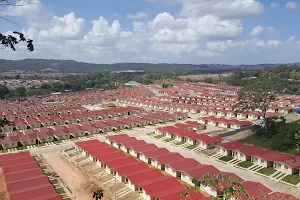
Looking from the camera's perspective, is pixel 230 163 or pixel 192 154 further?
pixel 192 154

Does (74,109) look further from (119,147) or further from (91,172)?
(91,172)

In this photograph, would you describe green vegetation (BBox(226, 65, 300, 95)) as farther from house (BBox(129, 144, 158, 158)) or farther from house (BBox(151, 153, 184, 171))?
house (BBox(151, 153, 184, 171))

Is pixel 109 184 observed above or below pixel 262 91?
below

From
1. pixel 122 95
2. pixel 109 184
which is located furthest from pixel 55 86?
pixel 109 184

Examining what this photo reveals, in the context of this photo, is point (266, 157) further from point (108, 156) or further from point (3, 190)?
point (3, 190)

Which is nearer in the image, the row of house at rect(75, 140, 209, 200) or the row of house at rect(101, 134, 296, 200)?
the row of house at rect(75, 140, 209, 200)

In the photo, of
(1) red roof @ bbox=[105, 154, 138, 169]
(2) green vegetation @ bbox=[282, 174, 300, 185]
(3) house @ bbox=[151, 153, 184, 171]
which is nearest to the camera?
(2) green vegetation @ bbox=[282, 174, 300, 185]

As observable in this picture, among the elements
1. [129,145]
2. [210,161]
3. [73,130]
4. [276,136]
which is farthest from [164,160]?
[73,130]

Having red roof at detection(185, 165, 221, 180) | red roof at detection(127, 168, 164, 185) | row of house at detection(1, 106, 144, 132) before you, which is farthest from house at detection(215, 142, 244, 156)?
row of house at detection(1, 106, 144, 132)
